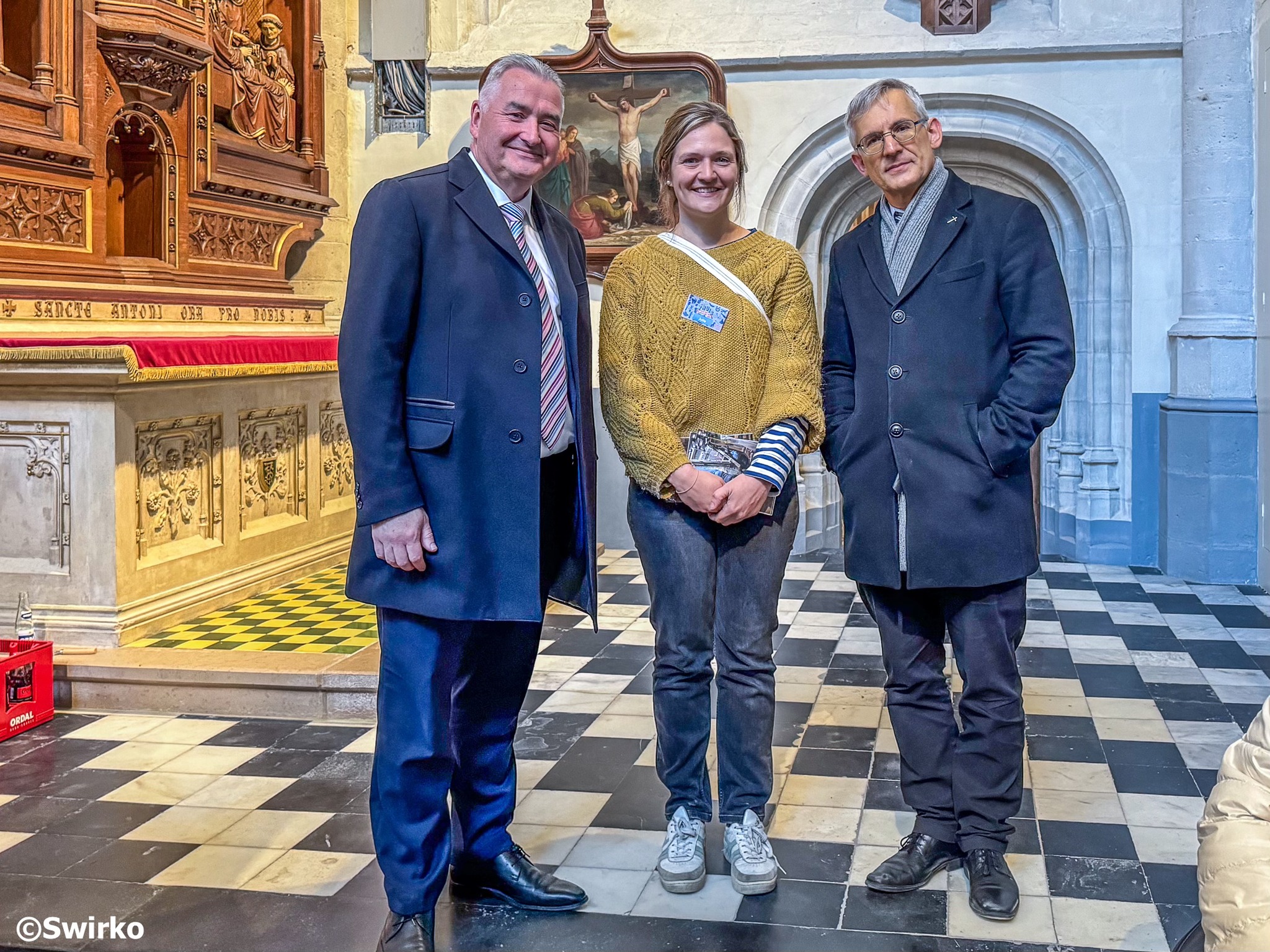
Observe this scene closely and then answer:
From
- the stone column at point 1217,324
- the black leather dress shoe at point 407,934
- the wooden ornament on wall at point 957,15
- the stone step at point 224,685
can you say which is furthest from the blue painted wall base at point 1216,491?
the black leather dress shoe at point 407,934

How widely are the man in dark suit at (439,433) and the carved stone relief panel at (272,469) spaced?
377cm

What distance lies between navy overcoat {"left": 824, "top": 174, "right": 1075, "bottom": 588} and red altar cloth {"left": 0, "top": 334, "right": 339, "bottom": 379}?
124 inches

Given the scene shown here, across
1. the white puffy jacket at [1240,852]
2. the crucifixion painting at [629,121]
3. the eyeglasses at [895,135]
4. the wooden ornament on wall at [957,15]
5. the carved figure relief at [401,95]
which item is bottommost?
the white puffy jacket at [1240,852]

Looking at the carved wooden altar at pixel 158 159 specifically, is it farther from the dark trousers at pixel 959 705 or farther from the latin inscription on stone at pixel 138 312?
→ the dark trousers at pixel 959 705

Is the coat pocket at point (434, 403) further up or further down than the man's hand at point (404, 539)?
further up

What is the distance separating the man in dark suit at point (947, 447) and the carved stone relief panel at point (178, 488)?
3377 millimetres

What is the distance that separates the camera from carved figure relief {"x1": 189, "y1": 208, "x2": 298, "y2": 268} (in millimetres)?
6293

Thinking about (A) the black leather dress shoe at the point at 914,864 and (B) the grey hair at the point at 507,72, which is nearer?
(B) the grey hair at the point at 507,72

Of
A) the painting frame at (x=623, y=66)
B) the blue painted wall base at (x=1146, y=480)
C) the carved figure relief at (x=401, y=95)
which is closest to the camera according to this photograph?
the blue painted wall base at (x=1146, y=480)

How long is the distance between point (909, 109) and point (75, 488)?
143 inches

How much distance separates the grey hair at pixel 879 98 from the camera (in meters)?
2.57

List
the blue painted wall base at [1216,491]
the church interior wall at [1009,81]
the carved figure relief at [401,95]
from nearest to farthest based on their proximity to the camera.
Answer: the blue painted wall base at [1216,491]
the church interior wall at [1009,81]
the carved figure relief at [401,95]

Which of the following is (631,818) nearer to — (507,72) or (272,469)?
(507,72)

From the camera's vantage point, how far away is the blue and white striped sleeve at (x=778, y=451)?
2607mm
